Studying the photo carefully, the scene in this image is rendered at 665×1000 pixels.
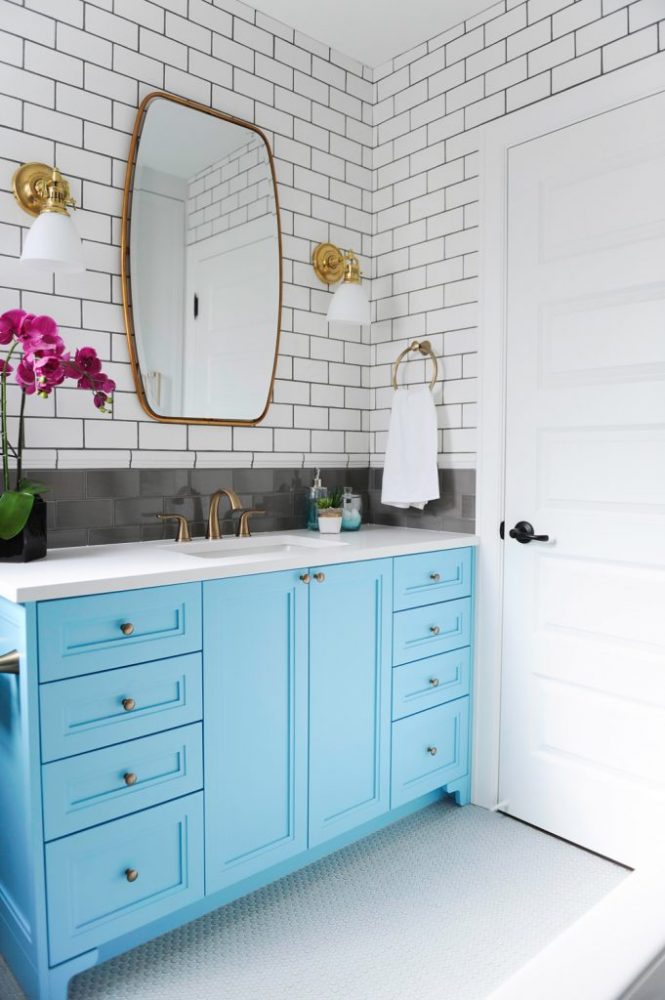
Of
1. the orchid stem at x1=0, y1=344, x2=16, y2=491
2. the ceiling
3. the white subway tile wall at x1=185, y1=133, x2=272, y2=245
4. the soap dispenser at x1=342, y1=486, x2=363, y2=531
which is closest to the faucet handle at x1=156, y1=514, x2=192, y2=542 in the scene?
the orchid stem at x1=0, y1=344, x2=16, y2=491

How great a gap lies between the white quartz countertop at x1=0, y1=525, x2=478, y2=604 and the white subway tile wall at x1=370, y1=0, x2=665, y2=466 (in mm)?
475

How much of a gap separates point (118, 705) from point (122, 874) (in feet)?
1.35

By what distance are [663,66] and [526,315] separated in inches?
31.0

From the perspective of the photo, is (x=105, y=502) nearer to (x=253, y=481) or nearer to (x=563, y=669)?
(x=253, y=481)

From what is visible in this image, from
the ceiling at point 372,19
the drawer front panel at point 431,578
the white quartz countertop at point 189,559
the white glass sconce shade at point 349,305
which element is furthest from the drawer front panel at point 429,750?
the ceiling at point 372,19

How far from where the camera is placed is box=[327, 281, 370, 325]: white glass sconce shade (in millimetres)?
2723

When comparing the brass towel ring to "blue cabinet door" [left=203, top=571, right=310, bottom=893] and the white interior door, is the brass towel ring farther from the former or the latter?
"blue cabinet door" [left=203, top=571, right=310, bottom=893]

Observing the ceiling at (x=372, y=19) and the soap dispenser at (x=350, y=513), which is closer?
the ceiling at (x=372, y=19)

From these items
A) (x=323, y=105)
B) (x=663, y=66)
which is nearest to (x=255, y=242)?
(x=323, y=105)

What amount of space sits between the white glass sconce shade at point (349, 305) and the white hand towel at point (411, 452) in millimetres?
340

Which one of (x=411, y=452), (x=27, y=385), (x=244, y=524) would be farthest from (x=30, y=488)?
(x=411, y=452)

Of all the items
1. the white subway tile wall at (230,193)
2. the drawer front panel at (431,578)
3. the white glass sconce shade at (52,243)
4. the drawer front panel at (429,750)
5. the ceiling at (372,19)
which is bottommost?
the drawer front panel at (429,750)

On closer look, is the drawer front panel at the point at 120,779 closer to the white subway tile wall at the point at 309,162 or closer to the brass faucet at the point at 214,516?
the brass faucet at the point at 214,516

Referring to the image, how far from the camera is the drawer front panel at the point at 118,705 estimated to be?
157 cm
